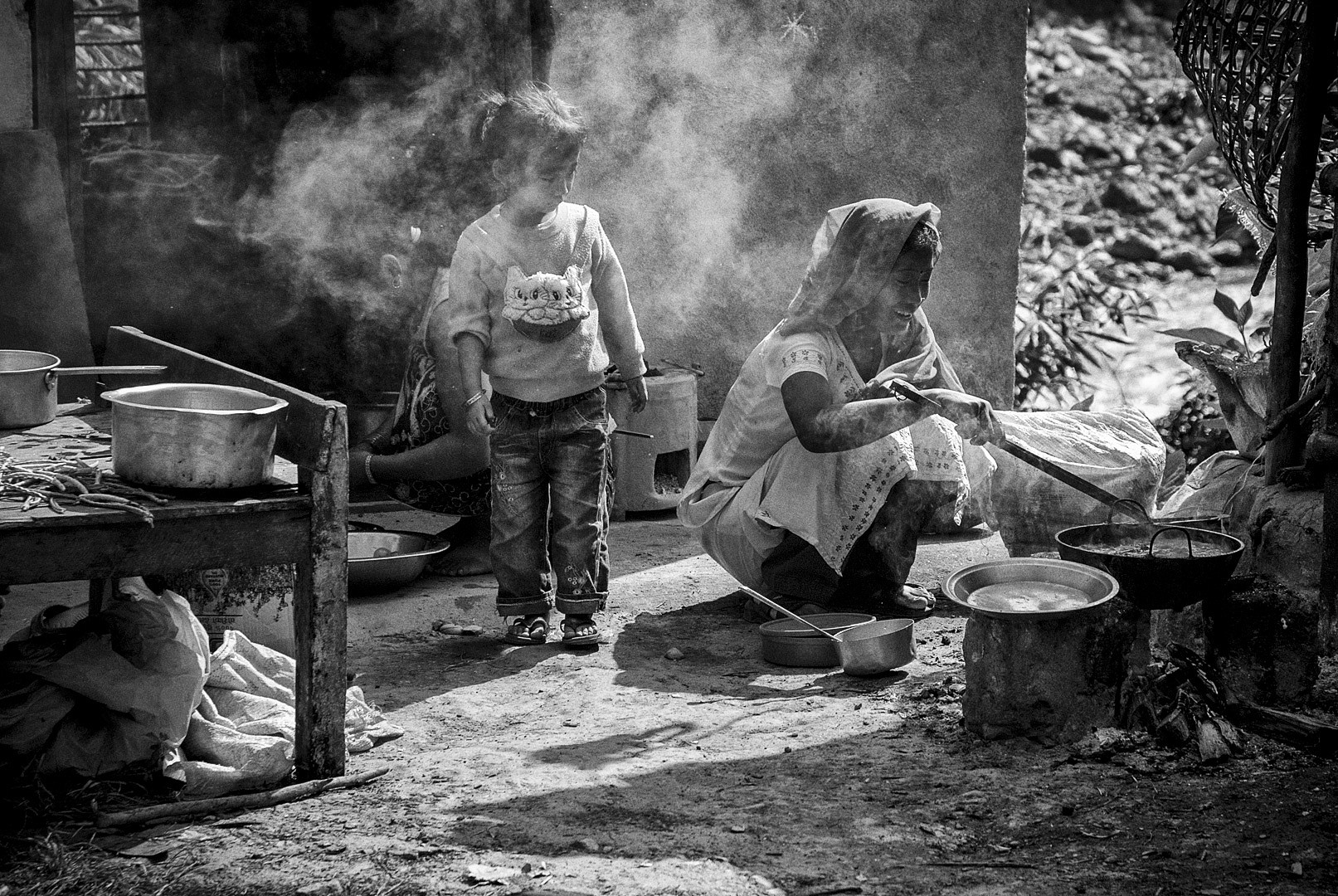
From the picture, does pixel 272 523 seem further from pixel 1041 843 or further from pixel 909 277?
pixel 909 277

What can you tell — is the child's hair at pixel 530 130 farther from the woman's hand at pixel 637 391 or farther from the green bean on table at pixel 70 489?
the green bean on table at pixel 70 489

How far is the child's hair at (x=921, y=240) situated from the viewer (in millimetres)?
5027

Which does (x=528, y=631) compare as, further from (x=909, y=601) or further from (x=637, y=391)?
(x=909, y=601)

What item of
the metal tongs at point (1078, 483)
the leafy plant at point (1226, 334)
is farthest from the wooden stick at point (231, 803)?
the leafy plant at point (1226, 334)

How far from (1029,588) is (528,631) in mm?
1967

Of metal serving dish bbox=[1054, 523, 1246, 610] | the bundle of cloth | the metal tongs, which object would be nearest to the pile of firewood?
metal serving dish bbox=[1054, 523, 1246, 610]

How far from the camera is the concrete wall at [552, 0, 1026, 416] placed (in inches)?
289

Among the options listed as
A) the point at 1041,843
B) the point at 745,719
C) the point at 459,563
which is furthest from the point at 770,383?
the point at 1041,843

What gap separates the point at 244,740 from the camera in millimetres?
3807

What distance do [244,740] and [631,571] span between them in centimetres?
Result: 269

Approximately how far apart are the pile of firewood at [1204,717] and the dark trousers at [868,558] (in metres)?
1.27

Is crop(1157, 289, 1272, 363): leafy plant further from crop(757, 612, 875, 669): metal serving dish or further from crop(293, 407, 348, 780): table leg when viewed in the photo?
crop(293, 407, 348, 780): table leg

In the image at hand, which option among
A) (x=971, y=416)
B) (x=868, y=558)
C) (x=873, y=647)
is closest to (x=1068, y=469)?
(x=868, y=558)

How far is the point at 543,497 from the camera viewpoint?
5289mm
